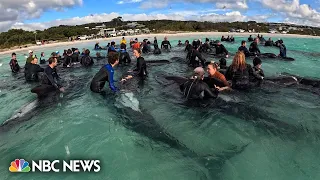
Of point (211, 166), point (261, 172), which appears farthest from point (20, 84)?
point (261, 172)

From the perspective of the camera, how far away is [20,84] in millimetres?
14883

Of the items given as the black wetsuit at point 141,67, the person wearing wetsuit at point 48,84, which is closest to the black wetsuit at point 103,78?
the person wearing wetsuit at point 48,84

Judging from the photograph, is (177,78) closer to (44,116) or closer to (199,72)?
(199,72)

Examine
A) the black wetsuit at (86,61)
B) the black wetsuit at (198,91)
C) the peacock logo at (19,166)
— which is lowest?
the peacock logo at (19,166)

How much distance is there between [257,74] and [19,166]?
897 centimetres

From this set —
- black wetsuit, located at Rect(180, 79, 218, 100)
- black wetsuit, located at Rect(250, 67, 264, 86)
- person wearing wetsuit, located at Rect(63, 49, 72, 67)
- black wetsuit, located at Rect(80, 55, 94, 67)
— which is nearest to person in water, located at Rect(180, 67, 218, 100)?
black wetsuit, located at Rect(180, 79, 218, 100)

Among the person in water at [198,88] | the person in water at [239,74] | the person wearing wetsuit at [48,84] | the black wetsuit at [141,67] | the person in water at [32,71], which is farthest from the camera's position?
the person in water at [32,71]

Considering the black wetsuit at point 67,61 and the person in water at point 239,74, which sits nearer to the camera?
the person in water at point 239,74

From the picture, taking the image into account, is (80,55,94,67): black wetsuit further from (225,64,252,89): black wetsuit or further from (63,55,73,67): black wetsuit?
(225,64,252,89): black wetsuit

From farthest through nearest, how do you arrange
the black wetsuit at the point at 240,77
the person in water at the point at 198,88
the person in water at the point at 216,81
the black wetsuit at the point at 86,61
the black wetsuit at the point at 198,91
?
the black wetsuit at the point at 86,61, the black wetsuit at the point at 240,77, the person in water at the point at 216,81, the black wetsuit at the point at 198,91, the person in water at the point at 198,88

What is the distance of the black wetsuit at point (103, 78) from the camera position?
9.47m

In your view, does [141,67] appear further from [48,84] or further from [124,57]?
[124,57]

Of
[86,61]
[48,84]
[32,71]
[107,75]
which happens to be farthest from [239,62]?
[86,61]

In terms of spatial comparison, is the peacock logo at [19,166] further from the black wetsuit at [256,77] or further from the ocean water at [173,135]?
the black wetsuit at [256,77]
